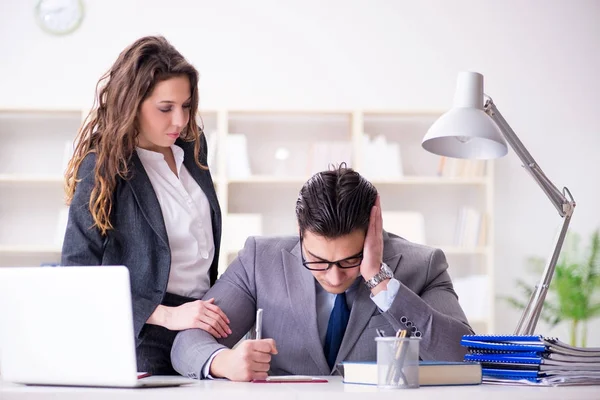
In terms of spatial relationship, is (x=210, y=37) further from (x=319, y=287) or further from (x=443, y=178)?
(x=319, y=287)

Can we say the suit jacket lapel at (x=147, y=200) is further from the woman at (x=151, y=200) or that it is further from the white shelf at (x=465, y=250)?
the white shelf at (x=465, y=250)

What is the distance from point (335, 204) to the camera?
1.96 meters

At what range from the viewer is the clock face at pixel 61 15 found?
516cm

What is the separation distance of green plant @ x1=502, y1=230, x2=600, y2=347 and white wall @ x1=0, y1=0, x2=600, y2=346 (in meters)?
0.11

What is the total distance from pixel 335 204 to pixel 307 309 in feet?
0.99

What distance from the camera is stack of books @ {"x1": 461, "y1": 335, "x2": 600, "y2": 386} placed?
165 centimetres

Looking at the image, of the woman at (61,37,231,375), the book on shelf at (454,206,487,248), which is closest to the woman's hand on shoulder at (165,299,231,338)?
the woman at (61,37,231,375)

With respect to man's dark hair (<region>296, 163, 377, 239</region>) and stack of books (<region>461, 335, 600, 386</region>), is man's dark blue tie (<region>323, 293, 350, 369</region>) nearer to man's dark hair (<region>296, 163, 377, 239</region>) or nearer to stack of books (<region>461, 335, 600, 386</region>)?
man's dark hair (<region>296, 163, 377, 239</region>)

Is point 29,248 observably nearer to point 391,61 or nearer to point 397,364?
point 391,61

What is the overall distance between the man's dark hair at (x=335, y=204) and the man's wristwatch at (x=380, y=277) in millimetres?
105

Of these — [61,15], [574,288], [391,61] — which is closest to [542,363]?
[574,288]

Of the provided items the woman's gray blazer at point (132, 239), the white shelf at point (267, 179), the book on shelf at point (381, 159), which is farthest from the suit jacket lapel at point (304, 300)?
the book on shelf at point (381, 159)

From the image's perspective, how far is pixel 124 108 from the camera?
2.21m

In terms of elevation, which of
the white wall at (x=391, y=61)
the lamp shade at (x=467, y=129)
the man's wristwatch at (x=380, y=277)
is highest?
the white wall at (x=391, y=61)
